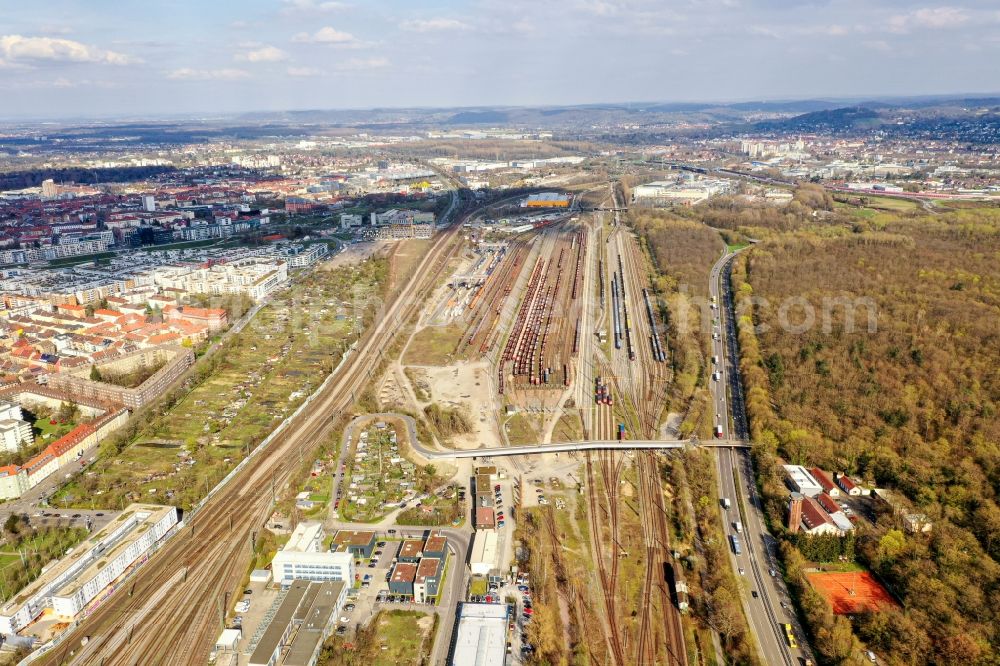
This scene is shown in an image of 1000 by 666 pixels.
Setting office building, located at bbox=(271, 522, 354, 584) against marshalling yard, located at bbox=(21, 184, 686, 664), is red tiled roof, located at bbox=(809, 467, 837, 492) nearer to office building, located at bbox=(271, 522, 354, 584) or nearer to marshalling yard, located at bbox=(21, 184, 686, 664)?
marshalling yard, located at bbox=(21, 184, 686, 664)

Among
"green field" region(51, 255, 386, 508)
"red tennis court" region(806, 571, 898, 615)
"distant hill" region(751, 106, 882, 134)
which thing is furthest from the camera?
"distant hill" region(751, 106, 882, 134)

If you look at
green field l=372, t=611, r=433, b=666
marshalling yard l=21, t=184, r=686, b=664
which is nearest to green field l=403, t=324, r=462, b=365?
marshalling yard l=21, t=184, r=686, b=664

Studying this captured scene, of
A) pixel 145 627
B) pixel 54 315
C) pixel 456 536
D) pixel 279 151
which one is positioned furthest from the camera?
pixel 279 151

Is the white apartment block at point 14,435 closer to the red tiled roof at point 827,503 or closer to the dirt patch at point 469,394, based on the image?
the dirt patch at point 469,394

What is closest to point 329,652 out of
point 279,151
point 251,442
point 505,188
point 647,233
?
point 251,442

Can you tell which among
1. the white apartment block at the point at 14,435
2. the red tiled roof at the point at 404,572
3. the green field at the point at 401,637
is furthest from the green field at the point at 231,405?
the green field at the point at 401,637

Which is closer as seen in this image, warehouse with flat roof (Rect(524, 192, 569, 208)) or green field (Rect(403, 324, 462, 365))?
green field (Rect(403, 324, 462, 365))

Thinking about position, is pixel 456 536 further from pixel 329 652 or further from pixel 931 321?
pixel 931 321

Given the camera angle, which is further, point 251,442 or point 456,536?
point 251,442
